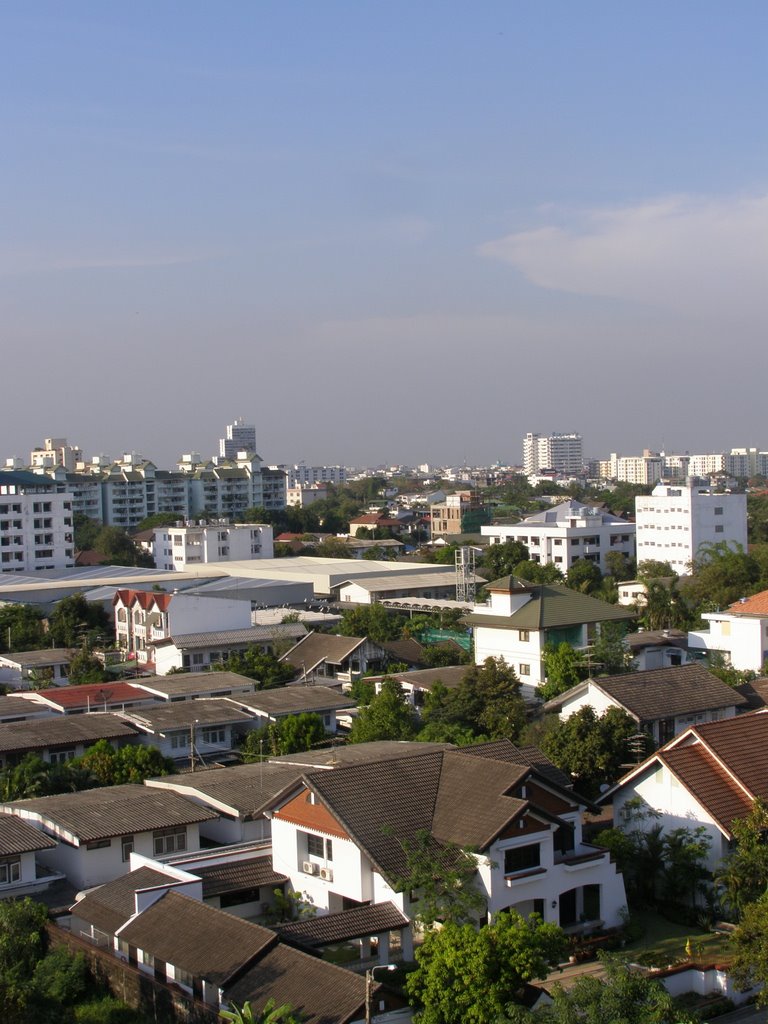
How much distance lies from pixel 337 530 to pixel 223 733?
42698mm

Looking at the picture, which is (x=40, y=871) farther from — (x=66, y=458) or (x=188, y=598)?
(x=66, y=458)

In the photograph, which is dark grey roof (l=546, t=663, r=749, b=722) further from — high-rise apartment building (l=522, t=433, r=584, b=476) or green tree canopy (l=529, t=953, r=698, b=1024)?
high-rise apartment building (l=522, t=433, r=584, b=476)

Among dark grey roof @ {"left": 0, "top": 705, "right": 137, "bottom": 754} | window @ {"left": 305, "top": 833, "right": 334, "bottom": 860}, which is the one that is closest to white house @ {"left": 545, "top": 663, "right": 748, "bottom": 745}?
window @ {"left": 305, "top": 833, "right": 334, "bottom": 860}

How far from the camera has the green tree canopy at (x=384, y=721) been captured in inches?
567

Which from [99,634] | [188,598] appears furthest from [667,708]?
[99,634]

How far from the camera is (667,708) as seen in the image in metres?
13.9

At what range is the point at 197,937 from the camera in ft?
26.7

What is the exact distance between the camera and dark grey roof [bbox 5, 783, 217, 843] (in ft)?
34.8

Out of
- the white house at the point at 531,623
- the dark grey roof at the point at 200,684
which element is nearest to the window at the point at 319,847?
the dark grey roof at the point at 200,684

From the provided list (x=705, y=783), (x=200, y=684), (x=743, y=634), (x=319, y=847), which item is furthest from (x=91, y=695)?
(x=743, y=634)

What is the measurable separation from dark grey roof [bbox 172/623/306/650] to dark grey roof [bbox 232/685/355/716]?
374 centimetres

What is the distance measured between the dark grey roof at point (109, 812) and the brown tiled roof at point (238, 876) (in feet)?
3.47

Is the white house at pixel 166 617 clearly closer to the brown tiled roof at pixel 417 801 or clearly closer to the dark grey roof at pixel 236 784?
the dark grey roof at pixel 236 784

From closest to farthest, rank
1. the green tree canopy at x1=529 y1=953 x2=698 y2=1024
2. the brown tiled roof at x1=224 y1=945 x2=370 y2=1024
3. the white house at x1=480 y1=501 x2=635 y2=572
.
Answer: the green tree canopy at x1=529 y1=953 x2=698 y2=1024, the brown tiled roof at x1=224 y1=945 x2=370 y2=1024, the white house at x1=480 y1=501 x2=635 y2=572
